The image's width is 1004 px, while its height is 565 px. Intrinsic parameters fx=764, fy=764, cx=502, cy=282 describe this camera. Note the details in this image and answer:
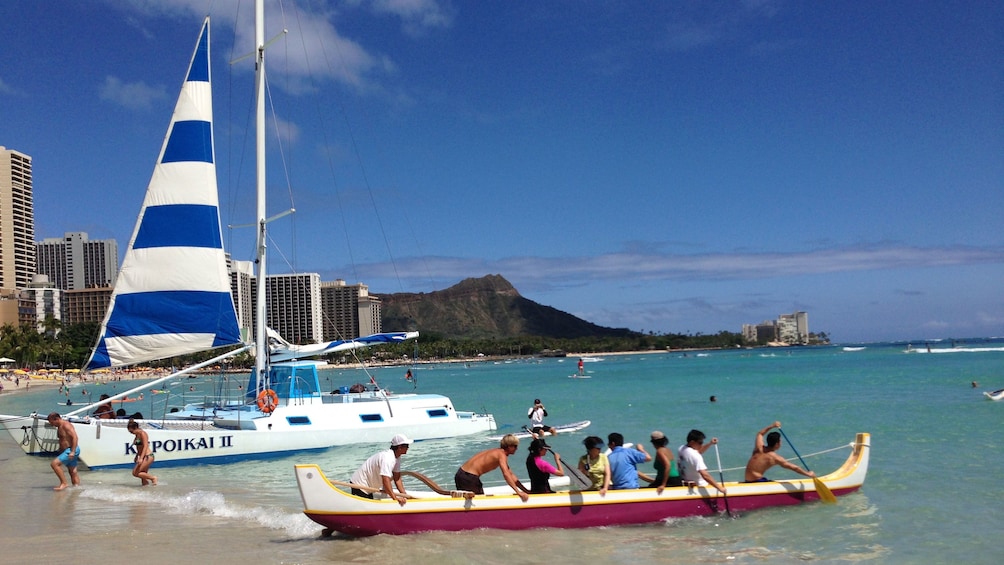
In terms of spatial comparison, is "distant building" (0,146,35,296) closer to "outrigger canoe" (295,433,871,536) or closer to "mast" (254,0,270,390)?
"mast" (254,0,270,390)

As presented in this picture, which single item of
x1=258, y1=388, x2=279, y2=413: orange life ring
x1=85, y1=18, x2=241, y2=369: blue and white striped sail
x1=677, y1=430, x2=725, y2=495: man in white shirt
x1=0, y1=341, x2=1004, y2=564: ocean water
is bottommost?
x1=0, y1=341, x2=1004, y2=564: ocean water

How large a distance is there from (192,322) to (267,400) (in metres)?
2.79

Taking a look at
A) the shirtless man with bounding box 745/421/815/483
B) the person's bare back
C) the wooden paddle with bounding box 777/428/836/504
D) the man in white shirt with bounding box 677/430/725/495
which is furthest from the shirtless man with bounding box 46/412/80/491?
the wooden paddle with bounding box 777/428/836/504

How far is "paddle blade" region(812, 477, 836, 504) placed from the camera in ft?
42.7

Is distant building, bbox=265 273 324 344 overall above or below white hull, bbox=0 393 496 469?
above

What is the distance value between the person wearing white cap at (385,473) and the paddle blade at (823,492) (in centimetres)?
695

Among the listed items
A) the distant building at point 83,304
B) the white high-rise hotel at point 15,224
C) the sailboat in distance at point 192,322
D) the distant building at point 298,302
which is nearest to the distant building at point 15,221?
the white high-rise hotel at point 15,224

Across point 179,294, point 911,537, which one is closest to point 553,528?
point 911,537

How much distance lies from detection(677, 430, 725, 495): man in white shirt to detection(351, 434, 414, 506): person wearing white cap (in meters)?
4.41

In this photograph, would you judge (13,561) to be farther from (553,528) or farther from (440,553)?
(553,528)

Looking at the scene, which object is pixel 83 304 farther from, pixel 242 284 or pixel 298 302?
pixel 298 302

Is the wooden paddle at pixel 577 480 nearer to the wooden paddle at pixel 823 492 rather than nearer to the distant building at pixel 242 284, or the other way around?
the wooden paddle at pixel 823 492

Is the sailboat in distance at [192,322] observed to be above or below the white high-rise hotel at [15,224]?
below

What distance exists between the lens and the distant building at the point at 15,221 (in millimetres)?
145625
